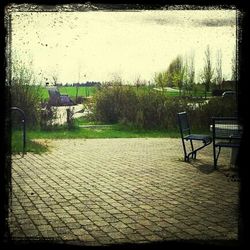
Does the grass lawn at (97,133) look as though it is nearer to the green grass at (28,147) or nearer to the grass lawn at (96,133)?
the grass lawn at (96,133)

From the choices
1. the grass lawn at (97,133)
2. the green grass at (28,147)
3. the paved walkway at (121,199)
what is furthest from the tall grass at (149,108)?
the green grass at (28,147)

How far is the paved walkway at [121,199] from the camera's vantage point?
388cm

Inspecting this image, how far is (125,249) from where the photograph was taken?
2.96m

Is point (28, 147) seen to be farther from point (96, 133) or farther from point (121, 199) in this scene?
point (121, 199)

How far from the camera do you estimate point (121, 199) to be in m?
5.21

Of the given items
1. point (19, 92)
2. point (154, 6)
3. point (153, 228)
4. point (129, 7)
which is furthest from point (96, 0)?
point (19, 92)

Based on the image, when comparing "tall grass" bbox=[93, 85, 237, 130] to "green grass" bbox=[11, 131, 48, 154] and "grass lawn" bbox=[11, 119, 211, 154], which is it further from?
"green grass" bbox=[11, 131, 48, 154]

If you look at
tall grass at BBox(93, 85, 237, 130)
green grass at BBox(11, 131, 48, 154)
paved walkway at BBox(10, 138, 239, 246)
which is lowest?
paved walkway at BBox(10, 138, 239, 246)

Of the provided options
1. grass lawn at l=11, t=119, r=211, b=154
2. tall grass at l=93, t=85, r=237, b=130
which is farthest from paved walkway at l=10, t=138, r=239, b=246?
tall grass at l=93, t=85, r=237, b=130

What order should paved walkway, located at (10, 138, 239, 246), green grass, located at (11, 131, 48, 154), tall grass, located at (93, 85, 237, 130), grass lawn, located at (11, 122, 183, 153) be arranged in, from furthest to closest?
tall grass, located at (93, 85, 237, 130)
grass lawn, located at (11, 122, 183, 153)
green grass, located at (11, 131, 48, 154)
paved walkway, located at (10, 138, 239, 246)

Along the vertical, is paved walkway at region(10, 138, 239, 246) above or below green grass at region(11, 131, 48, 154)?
below

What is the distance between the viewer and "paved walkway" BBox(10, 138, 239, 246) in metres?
3.88

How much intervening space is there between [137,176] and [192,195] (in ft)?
5.14

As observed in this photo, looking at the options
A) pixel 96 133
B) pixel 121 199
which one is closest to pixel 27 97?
pixel 96 133
